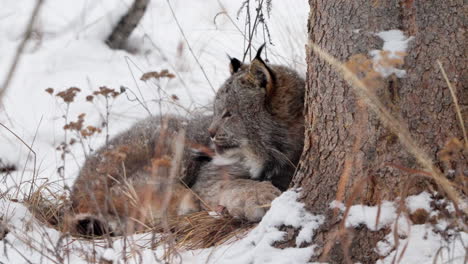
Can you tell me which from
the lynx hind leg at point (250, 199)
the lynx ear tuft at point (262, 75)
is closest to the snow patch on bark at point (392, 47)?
the lynx hind leg at point (250, 199)

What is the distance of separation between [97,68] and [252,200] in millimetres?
4262

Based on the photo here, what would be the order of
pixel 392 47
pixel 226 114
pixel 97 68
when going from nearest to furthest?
pixel 392 47, pixel 226 114, pixel 97 68

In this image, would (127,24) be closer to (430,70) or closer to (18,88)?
(18,88)

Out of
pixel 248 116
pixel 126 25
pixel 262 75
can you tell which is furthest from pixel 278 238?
pixel 126 25

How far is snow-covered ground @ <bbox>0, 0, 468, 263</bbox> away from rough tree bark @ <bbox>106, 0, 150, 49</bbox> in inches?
4.3

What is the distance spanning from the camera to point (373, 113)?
262 centimetres

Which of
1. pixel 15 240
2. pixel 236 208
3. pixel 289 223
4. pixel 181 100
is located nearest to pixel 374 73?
pixel 289 223

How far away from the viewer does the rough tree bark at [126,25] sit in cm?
752

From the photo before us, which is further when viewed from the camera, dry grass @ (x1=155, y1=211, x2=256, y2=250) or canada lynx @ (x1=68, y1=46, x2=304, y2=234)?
canada lynx @ (x1=68, y1=46, x2=304, y2=234)

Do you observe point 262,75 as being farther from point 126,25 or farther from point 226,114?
point 126,25

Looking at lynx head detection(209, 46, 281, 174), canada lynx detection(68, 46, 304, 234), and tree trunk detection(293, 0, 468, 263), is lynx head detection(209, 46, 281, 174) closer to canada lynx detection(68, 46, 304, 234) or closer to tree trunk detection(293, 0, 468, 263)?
canada lynx detection(68, 46, 304, 234)

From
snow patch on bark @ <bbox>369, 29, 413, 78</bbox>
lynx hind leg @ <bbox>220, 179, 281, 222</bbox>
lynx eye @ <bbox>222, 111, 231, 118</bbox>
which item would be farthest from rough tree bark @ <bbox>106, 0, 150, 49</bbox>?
snow patch on bark @ <bbox>369, 29, 413, 78</bbox>

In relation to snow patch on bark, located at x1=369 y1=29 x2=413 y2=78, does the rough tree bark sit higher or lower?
higher

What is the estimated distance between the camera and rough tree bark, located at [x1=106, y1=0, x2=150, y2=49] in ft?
24.7
